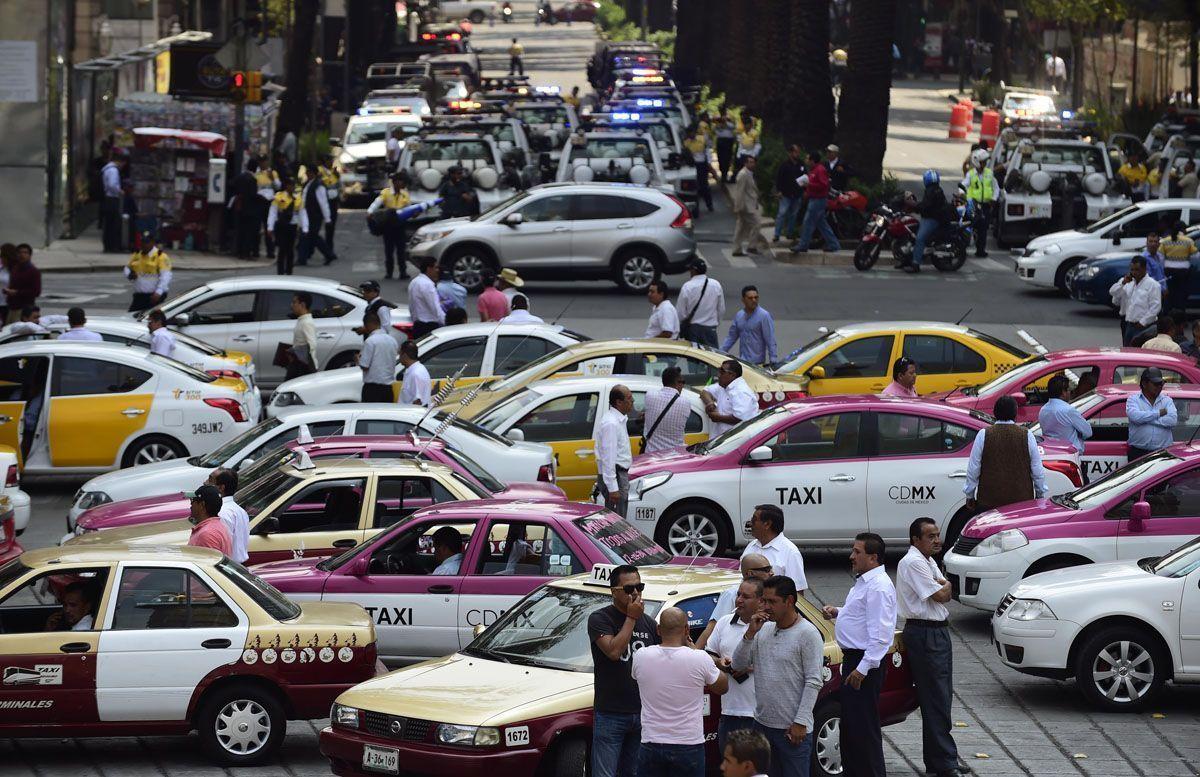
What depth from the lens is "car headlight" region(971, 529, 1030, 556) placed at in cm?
1319

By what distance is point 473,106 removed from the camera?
42.9 meters

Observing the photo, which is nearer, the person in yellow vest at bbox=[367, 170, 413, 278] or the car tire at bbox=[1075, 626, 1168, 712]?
the car tire at bbox=[1075, 626, 1168, 712]

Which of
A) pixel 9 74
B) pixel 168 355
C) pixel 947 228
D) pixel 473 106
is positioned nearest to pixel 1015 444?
pixel 168 355

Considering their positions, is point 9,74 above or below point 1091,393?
above

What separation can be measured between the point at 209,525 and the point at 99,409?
6.29 metres

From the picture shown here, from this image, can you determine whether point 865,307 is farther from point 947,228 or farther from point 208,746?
point 208,746

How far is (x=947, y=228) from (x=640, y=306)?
6.49 metres

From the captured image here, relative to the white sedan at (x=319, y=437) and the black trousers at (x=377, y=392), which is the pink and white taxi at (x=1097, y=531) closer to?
the white sedan at (x=319, y=437)

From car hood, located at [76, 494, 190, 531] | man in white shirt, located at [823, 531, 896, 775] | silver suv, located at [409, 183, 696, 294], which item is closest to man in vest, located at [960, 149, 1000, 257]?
silver suv, located at [409, 183, 696, 294]

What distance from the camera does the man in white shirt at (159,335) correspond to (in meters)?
19.0

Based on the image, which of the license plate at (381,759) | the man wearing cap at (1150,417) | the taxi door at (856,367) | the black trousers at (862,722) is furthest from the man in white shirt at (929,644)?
the taxi door at (856,367)

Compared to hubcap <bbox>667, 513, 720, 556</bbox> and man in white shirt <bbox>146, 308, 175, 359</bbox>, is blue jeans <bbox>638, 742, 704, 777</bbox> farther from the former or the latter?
man in white shirt <bbox>146, 308, 175, 359</bbox>

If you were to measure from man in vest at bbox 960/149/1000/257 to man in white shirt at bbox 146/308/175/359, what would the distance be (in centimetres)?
1792

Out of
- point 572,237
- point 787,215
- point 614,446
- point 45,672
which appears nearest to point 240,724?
point 45,672
